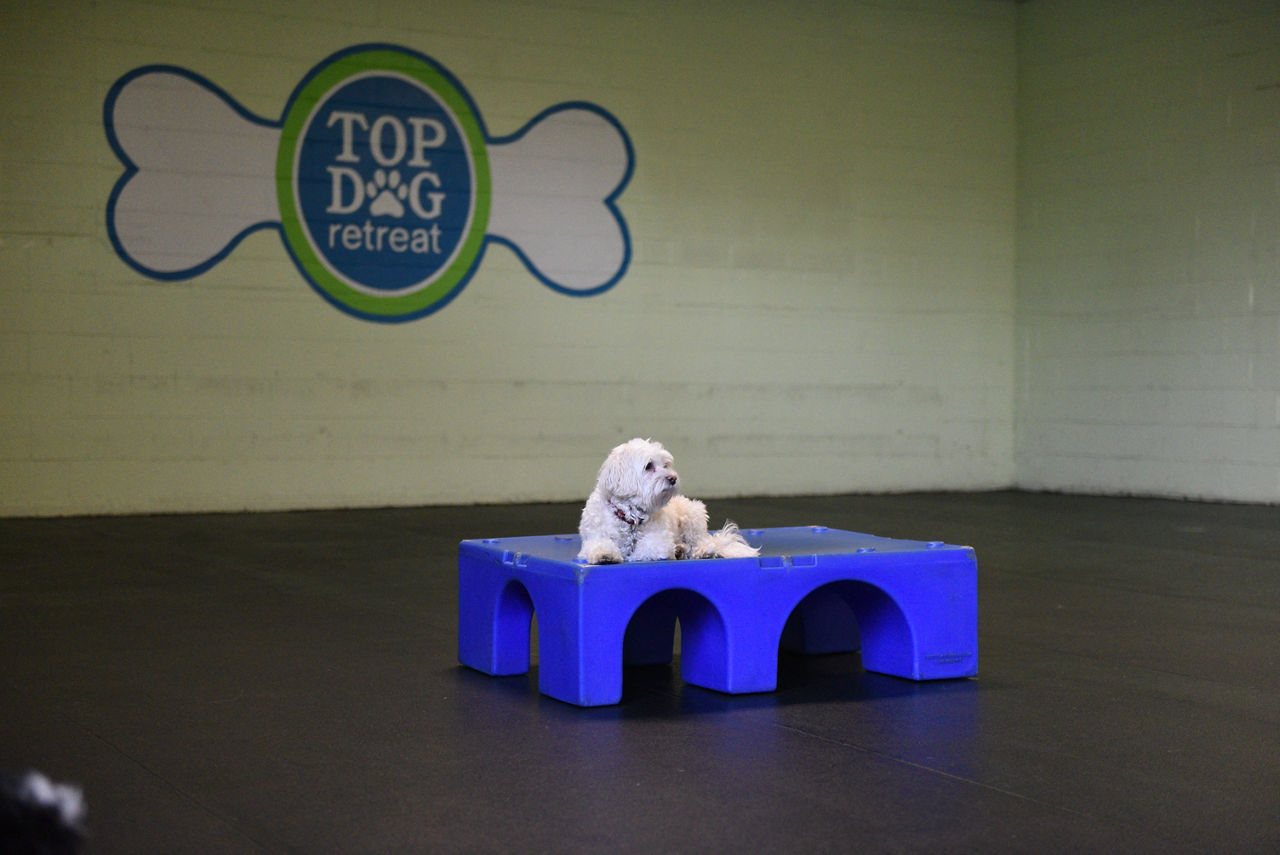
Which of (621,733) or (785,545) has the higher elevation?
(785,545)

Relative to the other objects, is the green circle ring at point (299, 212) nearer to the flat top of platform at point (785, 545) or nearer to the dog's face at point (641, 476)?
the flat top of platform at point (785, 545)

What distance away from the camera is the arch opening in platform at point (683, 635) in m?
3.81

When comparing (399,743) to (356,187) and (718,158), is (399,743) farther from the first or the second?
(718,158)

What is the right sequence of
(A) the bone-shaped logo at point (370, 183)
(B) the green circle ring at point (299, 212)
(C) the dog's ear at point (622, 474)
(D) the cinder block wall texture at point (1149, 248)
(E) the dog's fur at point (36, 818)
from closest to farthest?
1. (E) the dog's fur at point (36, 818)
2. (C) the dog's ear at point (622, 474)
3. (A) the bone-shaped logo at point (370, 183)
4. (B) the green circle ring at point (299, 212)
5. (D) the cinder block wall texture at point (1149, 248)

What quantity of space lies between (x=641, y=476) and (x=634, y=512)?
12cm

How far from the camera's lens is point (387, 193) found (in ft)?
32.2

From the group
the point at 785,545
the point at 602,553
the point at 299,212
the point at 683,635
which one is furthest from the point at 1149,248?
the point at 602,553

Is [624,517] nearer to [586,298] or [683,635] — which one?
[683,635]

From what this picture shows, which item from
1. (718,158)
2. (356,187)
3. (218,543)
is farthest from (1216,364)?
(218,543)

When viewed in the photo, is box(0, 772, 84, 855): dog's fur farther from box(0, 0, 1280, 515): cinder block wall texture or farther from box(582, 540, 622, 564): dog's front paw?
box(0, 0, 1280, 515): cinder block wall texture

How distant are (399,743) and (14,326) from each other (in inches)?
266

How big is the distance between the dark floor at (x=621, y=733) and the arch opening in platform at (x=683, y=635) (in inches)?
3.7

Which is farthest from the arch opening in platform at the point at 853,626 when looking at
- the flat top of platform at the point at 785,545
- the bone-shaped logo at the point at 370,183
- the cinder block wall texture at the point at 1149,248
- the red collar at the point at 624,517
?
the cinder block wall texture at the point at 1149,248

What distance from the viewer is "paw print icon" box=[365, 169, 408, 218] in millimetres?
9758
